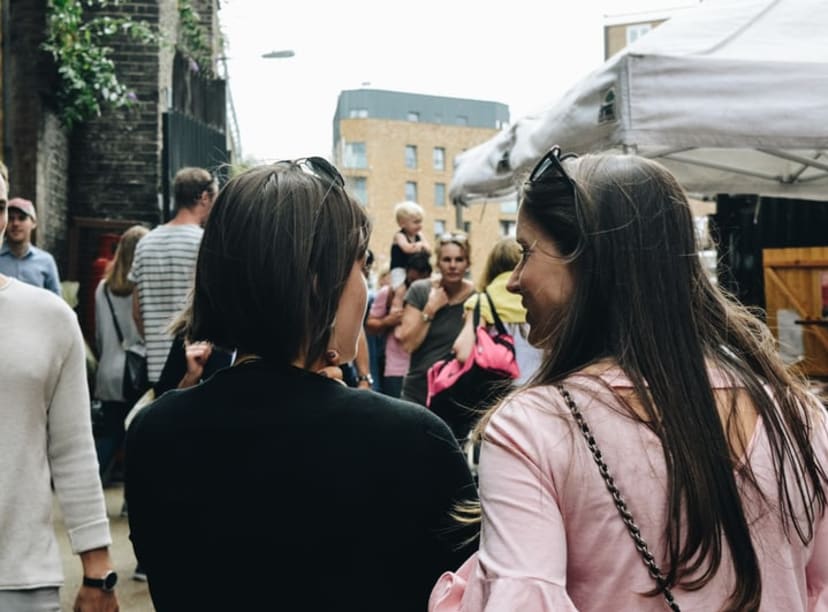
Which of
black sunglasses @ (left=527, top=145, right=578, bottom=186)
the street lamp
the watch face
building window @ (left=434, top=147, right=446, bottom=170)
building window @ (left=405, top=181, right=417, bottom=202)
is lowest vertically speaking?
the watch face

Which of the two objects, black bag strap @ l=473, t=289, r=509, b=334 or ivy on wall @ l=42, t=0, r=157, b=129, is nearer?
black bag strap @ l=473, t=289, r=509, b=334

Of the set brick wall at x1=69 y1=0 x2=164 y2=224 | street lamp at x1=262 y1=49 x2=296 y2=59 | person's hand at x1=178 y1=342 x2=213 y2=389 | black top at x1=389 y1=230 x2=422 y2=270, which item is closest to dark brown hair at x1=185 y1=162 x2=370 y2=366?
person's hand at x1=178 y1=342 x2=213 y2=389

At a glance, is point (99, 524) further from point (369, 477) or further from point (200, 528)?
point (369, 477)

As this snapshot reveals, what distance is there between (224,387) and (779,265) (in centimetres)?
450

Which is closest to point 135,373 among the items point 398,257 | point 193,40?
point 398,257

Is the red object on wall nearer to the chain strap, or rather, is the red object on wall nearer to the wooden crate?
the wooden crate

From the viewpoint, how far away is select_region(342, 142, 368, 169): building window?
73625 millimetres

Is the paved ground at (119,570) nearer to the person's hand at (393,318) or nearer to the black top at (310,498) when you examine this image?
the person's hand at (393,318)

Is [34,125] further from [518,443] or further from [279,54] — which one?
[279,54]

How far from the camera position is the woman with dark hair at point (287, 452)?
63.6 inches

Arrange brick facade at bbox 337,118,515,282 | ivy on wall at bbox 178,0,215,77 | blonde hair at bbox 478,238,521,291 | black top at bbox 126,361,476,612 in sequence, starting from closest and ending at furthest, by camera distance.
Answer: black top at bbox 126,361,476,612, blonde hair at bbox 478,238,521,291, ivy on wall at bbox 178,0,215,77, brick facade at bbox 337,118,515,282

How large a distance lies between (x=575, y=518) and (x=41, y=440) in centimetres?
160

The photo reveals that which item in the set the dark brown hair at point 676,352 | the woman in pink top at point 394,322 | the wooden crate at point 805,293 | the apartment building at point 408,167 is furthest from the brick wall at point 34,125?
the apartment building at point 408,167

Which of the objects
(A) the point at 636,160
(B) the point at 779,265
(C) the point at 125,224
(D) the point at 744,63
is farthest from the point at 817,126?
(C) the point at 125,224
